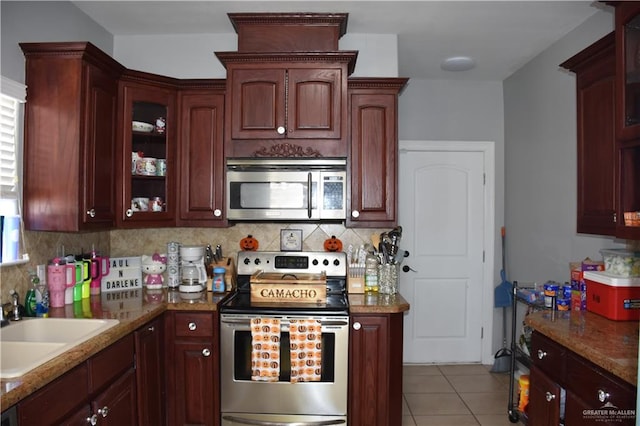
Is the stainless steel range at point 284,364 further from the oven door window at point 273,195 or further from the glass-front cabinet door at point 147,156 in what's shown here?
the glass-front cabinet door at point 147,156

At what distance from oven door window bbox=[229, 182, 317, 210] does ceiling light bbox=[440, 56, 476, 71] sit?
1608 mm

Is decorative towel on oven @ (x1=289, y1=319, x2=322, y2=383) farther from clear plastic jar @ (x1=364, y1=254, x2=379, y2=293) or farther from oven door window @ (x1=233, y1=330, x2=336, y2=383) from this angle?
clear plastic jar @ (x1=364, y1=254, x2=379, y2=293)

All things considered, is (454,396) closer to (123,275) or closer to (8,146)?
(123,275)

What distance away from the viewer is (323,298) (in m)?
2.76

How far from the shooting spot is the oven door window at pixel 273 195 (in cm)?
291

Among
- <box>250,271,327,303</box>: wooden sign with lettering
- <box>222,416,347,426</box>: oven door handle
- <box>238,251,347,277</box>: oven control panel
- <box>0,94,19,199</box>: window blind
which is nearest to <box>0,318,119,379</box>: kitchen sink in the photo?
<box>0,94,19,199</box>: window blind

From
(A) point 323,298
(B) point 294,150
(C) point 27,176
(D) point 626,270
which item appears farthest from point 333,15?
(D) point 626,270

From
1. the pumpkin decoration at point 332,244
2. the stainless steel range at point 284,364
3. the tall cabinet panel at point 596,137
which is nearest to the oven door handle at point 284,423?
the stainless steel range at point 284,364

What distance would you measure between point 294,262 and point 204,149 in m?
0.96

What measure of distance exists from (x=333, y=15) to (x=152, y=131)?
4.49ft

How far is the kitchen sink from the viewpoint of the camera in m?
1.87

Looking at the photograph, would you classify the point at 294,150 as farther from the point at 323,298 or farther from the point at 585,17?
the point at 585,17

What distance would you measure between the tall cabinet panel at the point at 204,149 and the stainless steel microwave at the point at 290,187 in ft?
0.45

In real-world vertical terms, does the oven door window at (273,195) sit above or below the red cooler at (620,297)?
above
